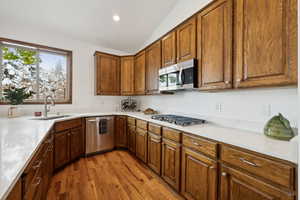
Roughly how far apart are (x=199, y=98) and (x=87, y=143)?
96.4 inches

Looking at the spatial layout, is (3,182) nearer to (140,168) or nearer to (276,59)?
(276,59)

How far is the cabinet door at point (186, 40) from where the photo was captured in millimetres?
1987

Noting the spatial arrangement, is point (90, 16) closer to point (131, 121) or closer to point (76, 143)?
point (131, 121)

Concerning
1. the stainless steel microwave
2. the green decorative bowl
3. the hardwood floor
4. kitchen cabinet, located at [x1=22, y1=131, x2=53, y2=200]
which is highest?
the stainless steel microwave

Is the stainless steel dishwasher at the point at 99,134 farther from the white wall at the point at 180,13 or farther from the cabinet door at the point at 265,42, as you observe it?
the cabinet door at the point at 265,42

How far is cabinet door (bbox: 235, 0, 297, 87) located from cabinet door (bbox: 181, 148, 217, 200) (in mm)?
868

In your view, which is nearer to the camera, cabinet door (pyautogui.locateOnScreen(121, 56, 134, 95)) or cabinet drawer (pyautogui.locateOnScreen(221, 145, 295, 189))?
cabinet drawer (pyautogui.locateOnScreen(221, 145, 295, 189))

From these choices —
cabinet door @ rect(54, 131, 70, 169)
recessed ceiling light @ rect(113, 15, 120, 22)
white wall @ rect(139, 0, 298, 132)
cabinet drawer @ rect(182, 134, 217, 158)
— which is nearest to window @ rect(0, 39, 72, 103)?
cabinet door @ rect(54, 131, 70, 169)

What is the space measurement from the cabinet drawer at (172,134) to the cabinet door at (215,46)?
26.5 inches

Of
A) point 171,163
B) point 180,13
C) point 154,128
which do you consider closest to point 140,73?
point 180,13

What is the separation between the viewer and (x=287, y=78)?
44.8 inches

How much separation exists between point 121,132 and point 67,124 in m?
1.19

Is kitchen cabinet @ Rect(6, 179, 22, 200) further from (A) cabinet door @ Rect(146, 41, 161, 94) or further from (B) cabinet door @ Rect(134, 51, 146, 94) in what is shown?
(B) cabinet door @ Rect(134, 51, 146, 94)

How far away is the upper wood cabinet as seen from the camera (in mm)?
3502
